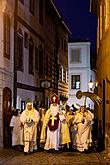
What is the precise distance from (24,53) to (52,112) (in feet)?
24.7

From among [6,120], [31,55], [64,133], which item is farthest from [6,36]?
[31,55]

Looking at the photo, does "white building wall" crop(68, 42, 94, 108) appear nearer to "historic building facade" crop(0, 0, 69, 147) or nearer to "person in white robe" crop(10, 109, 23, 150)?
"historic building facade" crop(0, 0, 69, 147)

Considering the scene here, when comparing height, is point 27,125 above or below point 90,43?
below

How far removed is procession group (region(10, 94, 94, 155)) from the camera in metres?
20.2

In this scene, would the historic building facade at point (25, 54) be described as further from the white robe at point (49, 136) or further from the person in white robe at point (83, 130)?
the person in white robe at point (83, 130)

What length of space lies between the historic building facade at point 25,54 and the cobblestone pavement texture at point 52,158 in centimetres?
280

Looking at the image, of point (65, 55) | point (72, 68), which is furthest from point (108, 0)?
point (72, 68)

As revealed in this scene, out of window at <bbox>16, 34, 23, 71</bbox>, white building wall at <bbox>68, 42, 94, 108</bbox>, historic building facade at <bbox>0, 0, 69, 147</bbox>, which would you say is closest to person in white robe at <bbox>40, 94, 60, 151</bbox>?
historic building facade at <bbox>0, 0, 69, 147</bbox>

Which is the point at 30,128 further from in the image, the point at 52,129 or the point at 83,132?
the point at 83,132

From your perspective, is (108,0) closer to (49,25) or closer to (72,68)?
(49,25)

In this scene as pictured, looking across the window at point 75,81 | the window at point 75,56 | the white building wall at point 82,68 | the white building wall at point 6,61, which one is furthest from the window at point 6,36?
the window at point 75,56

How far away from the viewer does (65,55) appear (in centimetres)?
4812

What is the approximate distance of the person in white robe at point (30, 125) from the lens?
2005 cm

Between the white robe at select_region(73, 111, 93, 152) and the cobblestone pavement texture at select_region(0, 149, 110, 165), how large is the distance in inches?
18.5
